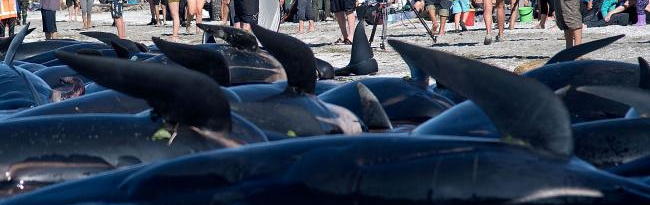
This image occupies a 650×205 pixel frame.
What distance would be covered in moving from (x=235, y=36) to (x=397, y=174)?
3.53 meters

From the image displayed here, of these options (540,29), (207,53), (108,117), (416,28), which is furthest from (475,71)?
(416,28)

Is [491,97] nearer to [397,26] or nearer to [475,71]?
[475,71]

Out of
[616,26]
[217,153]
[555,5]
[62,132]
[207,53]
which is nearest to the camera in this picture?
[217,153]

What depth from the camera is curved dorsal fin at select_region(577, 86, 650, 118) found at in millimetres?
3088

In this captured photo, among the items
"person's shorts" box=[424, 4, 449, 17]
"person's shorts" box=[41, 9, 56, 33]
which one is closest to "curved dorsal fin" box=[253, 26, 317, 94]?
"person's shorts" box=[424, 4, 449, 17]

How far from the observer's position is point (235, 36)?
533 centimetres

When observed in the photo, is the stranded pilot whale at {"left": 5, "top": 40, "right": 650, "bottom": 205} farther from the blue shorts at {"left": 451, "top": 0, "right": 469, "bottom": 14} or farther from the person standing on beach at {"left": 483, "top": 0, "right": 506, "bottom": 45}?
the blue shorts at {"left": 451, "top": 0, "right": 469, "bottom": 14}

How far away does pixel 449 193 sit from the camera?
1.84 metres

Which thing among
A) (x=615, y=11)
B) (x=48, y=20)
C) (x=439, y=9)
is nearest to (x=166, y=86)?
(x=48, y=20)

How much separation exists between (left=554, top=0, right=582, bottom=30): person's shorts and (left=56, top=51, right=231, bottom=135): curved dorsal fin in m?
9.07

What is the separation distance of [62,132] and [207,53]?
843 mm

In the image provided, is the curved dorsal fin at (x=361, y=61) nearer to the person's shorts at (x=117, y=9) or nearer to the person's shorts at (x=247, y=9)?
the person's shorts at (x=247, y=9)

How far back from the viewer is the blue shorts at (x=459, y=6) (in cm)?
2078

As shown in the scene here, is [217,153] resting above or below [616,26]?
above
